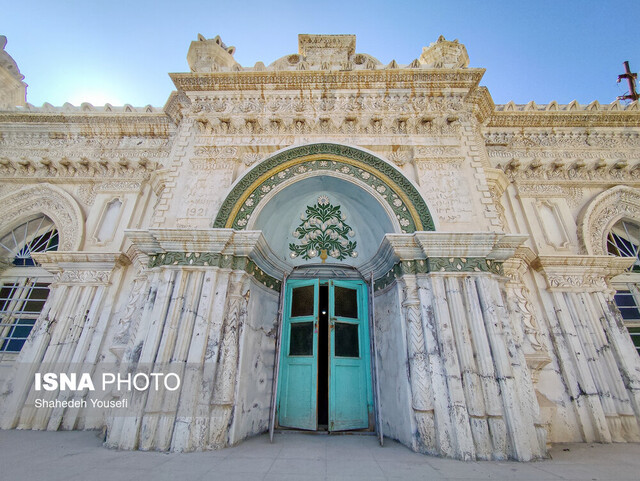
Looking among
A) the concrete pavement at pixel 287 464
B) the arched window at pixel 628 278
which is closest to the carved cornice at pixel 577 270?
the arched window at pixel 628 278

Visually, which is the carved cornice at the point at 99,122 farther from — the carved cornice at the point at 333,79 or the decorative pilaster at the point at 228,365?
the decorative pilaster at the point at 228,365

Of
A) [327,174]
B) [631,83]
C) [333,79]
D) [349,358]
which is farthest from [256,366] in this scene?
[631,83]

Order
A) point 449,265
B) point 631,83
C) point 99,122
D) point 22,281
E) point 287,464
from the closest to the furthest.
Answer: point 287,464, point 449,265, point 22,281, point 99,122, point 631,83

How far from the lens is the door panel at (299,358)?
4.55 meters

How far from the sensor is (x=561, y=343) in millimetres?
4633

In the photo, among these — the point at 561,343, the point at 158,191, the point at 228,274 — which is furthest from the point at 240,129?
the point at 561,343

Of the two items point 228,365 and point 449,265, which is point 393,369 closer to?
point 449,265

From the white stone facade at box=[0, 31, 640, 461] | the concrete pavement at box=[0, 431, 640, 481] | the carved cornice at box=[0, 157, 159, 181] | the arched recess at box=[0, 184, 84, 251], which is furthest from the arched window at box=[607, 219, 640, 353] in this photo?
the arched recess at box=[0, 184, 84, 251]

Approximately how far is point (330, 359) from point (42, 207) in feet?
22.5

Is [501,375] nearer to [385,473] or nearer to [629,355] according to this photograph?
[385,473]

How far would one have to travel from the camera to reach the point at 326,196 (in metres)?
5.62

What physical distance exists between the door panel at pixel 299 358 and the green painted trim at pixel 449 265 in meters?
1.72

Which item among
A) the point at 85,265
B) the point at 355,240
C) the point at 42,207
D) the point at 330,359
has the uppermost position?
the point at 42,207

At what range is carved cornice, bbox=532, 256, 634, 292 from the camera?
4.95 m
